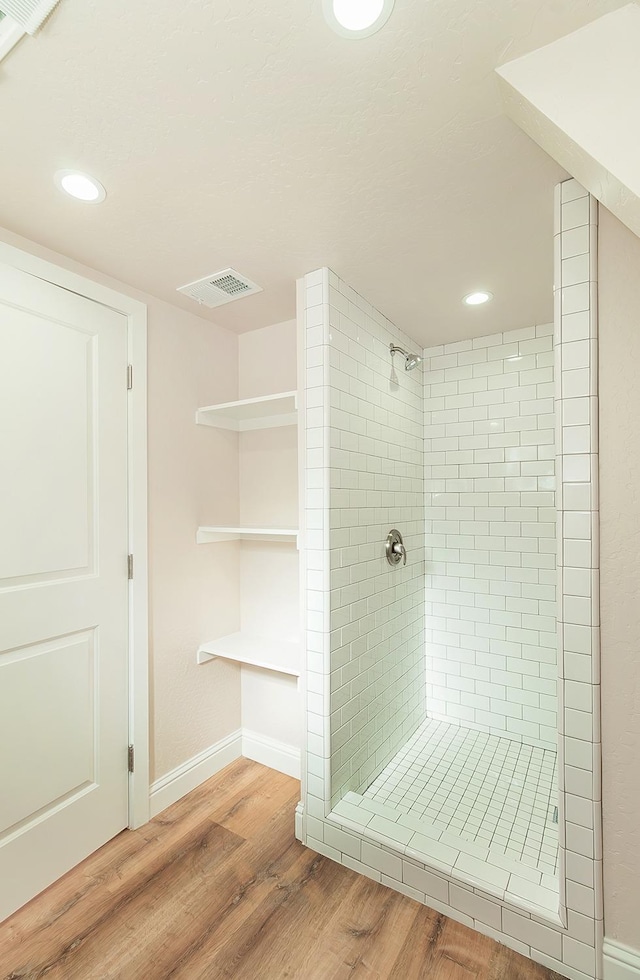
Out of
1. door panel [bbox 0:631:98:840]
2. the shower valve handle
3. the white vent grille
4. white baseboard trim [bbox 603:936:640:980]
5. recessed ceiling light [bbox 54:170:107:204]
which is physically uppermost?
the white vent grille

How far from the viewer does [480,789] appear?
2.07m

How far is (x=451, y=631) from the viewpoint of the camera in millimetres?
2723

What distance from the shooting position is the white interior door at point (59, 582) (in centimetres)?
153

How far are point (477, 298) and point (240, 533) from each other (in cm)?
160

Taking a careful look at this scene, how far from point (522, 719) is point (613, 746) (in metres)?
1.40

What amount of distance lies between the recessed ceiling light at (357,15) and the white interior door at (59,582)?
1.28 m

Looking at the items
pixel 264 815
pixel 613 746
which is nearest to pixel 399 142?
pixel 613 746

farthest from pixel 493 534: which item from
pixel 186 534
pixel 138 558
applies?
pixel 138 558

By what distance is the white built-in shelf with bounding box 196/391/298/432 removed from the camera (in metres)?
2.07

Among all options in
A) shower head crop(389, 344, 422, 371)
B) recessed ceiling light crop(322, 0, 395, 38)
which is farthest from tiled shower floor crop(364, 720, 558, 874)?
recessed ceiling light crop(322, 0, 395, 38)

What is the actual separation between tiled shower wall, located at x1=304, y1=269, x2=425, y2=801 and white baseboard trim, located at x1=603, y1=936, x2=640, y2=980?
941 mm

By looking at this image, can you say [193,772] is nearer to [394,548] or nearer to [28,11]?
[394,548]

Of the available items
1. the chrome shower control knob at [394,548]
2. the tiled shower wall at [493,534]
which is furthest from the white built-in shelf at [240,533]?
the tiled shower wall at [493,534]

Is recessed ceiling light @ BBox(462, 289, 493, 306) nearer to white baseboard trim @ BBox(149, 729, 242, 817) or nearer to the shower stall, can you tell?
the shower stall
